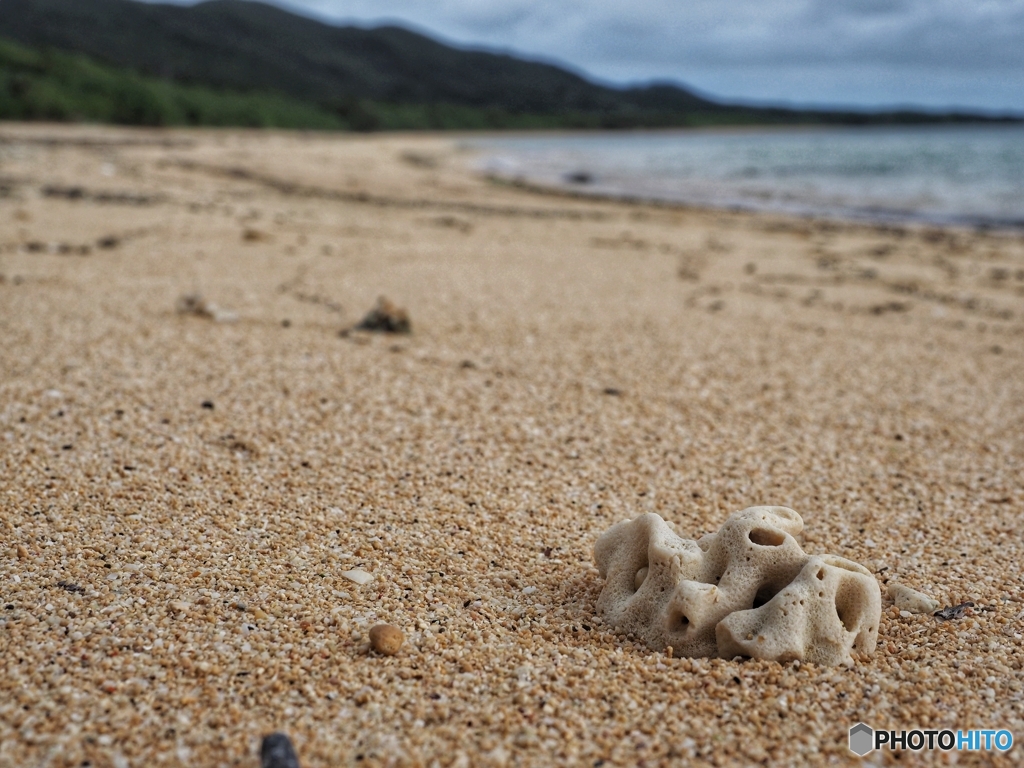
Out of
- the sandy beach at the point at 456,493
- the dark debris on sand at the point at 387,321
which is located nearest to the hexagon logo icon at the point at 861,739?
the sandy beach at the point at 456,493

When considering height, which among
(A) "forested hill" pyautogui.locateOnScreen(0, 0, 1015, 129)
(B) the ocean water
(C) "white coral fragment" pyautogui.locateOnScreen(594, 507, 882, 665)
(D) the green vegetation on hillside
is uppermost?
(A) "forested hill" pyautogui.locateOnScreen(0, 0, 1015, 129)

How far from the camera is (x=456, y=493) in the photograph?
3441 millimetres

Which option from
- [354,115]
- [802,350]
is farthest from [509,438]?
[354,115]

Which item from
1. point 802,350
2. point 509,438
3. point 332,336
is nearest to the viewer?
point 509,438

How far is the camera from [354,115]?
2382 inches

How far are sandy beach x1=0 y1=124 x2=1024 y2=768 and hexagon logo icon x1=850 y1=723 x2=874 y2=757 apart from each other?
0.03m

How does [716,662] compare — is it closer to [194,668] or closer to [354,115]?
[194,668]

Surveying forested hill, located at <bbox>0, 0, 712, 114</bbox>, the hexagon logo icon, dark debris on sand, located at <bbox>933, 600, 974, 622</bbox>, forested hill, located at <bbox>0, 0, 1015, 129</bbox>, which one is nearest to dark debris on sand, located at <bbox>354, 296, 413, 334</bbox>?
dark debris on sand, located at <bbox>933, 600, 974, 622</bbox>

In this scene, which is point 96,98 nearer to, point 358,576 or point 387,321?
point 387,321

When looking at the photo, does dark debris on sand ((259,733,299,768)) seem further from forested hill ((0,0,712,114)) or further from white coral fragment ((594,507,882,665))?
forested hill ((0,0,712,114))

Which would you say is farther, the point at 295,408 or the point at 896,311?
the point at 896,311

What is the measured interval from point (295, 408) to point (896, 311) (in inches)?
220

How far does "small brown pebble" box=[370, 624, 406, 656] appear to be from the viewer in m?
2.34

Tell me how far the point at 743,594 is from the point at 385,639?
1083mm
